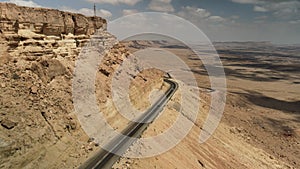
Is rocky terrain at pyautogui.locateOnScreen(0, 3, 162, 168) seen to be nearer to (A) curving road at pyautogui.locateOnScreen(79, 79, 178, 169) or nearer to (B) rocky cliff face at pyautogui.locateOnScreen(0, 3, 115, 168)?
(B) rocky cliff face at pyautogui.locateOnScreen(0, 3, 115, 168)

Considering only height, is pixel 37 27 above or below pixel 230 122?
above

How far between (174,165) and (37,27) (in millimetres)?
17714

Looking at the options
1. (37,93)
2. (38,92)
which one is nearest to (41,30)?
(38,92)

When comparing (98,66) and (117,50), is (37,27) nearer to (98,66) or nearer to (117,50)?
(98,66)

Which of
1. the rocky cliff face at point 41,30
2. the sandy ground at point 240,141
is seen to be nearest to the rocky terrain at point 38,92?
the rocky cliff face at point 41,30

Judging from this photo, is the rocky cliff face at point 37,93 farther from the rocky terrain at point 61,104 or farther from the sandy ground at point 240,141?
the sandy ground at point 240,141

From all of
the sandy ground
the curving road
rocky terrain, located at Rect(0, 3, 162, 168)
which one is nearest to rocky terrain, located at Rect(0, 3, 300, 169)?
rocky terrain, located at Rect(0, 3, 162, 168)

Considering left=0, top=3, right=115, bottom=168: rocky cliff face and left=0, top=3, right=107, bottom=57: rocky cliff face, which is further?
left=0, top=3, right=107, bottom=57: rocky cliff face

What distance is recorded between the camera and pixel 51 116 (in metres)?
23.8

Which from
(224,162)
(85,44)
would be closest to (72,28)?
(85,44)

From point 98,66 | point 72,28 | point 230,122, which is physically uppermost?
point 72,28

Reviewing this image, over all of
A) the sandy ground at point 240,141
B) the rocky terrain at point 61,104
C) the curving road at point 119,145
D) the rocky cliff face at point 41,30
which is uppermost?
the rocky cliff face at point 41,30

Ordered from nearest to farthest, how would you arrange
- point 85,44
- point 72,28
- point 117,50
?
point 72,28 < point 85,44 < point 117,50

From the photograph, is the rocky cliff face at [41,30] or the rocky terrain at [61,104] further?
the rocky cliff face at [41,30]
